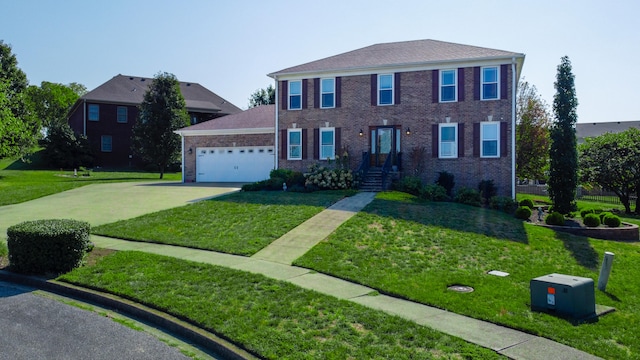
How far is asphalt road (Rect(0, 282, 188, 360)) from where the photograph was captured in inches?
227

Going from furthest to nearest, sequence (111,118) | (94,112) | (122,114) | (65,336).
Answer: (122,114) < (111,118) < (94,112) < (65,336)

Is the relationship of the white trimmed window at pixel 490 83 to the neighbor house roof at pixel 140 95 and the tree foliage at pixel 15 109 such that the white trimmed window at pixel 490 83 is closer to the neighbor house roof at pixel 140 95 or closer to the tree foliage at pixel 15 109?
the tree foliage at pixel 15 109

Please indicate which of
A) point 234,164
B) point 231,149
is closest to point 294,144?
point 234,164

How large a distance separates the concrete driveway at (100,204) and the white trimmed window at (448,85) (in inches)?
429

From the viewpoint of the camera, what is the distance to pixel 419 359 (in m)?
5.33

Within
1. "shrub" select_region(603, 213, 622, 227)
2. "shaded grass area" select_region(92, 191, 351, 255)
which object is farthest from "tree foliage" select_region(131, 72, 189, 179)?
"shrub" select_region(603, 213, 622, 227)

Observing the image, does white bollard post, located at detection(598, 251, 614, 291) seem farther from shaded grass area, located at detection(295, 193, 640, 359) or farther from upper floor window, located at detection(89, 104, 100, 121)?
upper floor window, located at detection(89, 104, 100, 121)

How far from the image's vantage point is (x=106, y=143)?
42531 millimetres

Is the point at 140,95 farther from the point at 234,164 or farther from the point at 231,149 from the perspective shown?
the point at 234,164

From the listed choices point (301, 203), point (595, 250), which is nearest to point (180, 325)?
point (301, 203)

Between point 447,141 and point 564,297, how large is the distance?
1578 centimetres

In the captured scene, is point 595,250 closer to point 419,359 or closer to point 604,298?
point 604,298

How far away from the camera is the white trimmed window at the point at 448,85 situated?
22203mm

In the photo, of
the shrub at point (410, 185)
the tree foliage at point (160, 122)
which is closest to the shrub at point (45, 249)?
the shrub at point (410, 185)
